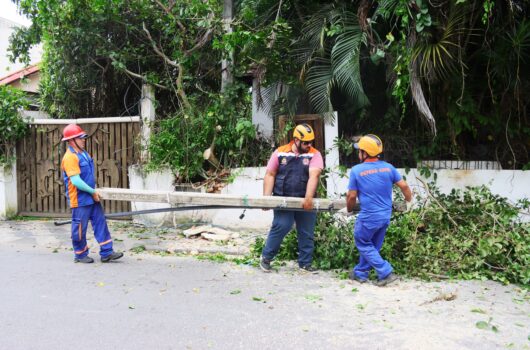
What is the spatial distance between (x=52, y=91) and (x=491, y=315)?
968 cm

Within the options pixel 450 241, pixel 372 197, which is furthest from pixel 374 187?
pixel 450 241

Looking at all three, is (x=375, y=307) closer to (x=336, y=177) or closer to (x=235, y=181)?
(x=336, y=177)

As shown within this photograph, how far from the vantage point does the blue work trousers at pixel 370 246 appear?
501 cm

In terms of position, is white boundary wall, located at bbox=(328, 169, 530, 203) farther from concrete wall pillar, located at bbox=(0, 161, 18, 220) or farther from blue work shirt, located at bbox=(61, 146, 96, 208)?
concrete wall pillar, located at bbox=(0, 161, 18, 220)

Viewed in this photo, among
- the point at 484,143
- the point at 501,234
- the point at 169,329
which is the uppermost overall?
the point at 484,143

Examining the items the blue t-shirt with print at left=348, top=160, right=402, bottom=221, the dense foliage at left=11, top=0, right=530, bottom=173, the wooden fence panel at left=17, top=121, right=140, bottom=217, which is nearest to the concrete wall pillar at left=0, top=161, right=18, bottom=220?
the wooden fence panel at left=17, top=121, right=140, bottom=217

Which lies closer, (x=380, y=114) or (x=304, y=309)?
(x=304, y=309)

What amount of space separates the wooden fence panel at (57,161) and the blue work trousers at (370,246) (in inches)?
202

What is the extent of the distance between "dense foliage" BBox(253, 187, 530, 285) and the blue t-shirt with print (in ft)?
2.51

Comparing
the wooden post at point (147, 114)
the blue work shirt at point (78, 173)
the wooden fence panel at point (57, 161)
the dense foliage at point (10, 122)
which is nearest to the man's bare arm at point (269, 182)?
the blue work shirt at point (78, 173)

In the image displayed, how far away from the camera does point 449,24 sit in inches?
237

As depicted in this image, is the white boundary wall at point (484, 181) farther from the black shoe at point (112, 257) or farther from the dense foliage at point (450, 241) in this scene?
the black shoe at point (112, 257)

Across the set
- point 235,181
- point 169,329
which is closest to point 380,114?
point 235,181

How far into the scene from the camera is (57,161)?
9539mm
